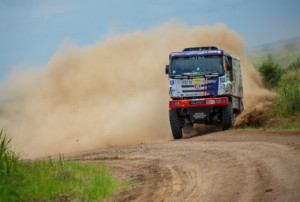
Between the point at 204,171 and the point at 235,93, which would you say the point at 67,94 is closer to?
the point at 235,93

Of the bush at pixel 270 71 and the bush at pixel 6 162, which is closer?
the bush at pixel 6 162

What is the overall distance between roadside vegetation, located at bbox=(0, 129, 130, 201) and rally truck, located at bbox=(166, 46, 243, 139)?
6.98 m

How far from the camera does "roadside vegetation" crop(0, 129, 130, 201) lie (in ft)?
23.5

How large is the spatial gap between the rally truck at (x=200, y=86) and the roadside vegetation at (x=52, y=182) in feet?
22.9

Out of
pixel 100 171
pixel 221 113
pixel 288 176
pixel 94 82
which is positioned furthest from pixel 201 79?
pixel 94 82

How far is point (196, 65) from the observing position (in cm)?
1617

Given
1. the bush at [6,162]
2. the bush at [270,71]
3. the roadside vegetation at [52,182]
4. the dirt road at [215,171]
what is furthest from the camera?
the bush at [270,71]

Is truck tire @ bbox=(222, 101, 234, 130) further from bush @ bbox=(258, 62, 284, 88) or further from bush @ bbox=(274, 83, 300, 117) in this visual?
bush @ bbox=(258, 62, 284, 88)

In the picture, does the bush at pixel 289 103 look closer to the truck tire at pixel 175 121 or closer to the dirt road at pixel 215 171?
the truck tire at pixel 175 121

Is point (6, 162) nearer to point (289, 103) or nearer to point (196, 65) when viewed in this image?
point (196, 65)

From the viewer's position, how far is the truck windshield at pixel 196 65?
16094mm

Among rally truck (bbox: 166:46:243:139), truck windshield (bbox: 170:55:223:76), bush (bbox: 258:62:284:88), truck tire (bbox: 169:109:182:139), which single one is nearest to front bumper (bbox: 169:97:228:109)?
rally truck (bbox: 166:46:243:139)

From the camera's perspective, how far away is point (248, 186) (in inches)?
260

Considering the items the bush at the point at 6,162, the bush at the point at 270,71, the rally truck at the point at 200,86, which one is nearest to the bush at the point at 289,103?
the rally truck at the point at 200,86
